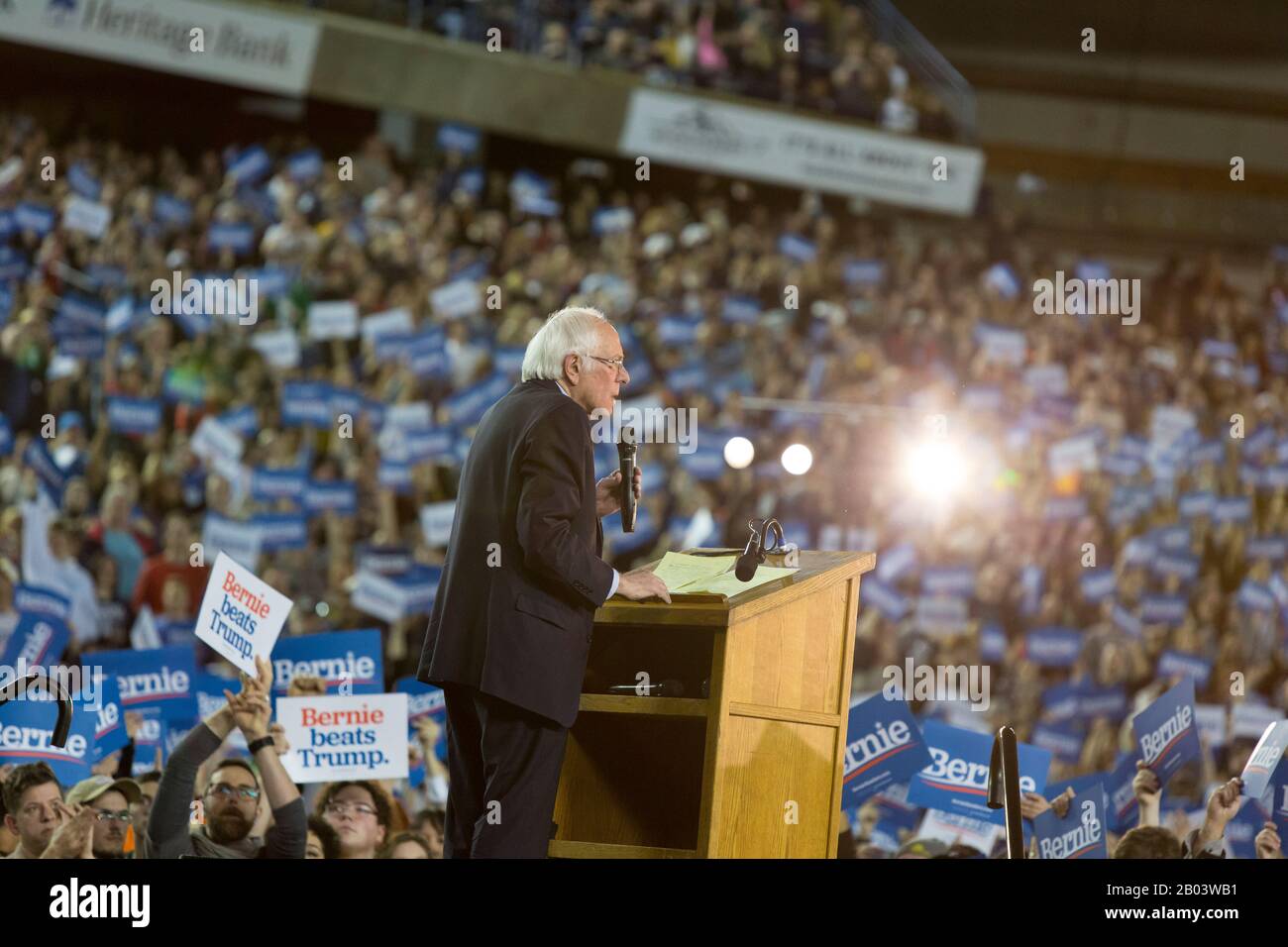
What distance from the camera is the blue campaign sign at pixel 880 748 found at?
4.29m

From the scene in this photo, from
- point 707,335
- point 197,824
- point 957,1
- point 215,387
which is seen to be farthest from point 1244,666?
point 957,1

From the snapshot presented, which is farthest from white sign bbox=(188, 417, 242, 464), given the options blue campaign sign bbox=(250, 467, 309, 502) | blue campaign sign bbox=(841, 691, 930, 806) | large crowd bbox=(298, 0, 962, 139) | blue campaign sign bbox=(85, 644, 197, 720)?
large crowd bbox=(298, 0, 962, 139)

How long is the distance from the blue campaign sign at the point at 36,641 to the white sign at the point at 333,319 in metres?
4.88

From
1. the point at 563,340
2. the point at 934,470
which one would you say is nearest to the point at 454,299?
the point at 934,470

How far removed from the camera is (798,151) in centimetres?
1497

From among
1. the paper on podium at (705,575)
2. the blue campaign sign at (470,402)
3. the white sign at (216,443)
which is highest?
the blue campaign sign at (470,402)

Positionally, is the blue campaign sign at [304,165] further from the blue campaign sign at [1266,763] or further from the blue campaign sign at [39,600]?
the blue campaign sign at [1266,763]

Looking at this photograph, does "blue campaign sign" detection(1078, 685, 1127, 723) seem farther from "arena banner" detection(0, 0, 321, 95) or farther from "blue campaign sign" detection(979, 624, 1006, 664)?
"arena banner" detection(0, 0, 321, 95)

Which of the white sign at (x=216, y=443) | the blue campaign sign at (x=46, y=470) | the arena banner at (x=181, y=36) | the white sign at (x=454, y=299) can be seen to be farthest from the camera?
the arena banner at (x=181, y=36)

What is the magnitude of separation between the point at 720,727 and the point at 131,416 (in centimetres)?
649

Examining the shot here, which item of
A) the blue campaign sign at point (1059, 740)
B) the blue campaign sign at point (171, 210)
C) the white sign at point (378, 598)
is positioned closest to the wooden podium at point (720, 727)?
the white sign at point (378, 598)

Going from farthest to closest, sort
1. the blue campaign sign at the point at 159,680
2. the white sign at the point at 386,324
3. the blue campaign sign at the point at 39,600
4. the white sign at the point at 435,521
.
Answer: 1. the white sign at the point at 386,324
2. the white sign at the point at 435,521
3. the blue campaign sign at the point at 39,600
4. the blue campaign sign at the point at 159,680
